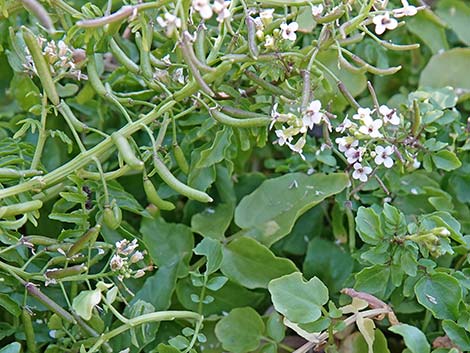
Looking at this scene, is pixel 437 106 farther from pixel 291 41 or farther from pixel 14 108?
pixel 14 108

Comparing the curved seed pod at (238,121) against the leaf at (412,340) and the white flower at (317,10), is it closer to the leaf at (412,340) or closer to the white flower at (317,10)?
the white flower at (317,10)

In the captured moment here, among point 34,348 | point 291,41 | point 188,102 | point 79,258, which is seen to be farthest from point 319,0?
point 34,348

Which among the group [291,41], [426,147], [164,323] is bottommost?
[164,323]

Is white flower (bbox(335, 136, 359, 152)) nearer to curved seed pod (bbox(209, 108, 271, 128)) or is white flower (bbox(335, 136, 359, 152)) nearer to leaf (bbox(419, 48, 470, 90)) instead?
curved seed pod (bbox(209, 108, 271, 128))

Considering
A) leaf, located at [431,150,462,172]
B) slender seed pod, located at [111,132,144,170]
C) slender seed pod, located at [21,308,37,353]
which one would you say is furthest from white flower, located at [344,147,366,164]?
slender seed pod, located at [21,308,37,353]

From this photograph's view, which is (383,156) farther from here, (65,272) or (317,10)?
(65,272)

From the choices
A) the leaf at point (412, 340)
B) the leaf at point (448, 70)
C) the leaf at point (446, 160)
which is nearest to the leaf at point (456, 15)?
the leaf at point (448, 70)

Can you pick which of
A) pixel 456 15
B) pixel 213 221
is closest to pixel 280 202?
pixel 213 221
